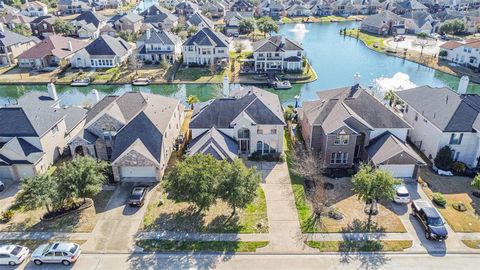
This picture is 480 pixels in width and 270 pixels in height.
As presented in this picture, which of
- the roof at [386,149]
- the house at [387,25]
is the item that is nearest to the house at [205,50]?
the roof at [386,149]

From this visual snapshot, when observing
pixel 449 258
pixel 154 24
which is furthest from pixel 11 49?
pixel 449 258

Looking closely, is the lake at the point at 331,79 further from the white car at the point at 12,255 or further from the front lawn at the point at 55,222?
the white car at the point at 12,255

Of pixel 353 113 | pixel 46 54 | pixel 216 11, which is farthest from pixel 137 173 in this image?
pixel 216 11

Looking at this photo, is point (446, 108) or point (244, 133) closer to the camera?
point (446, 108)

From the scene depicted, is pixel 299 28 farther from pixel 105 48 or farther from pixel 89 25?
pixel 105 48

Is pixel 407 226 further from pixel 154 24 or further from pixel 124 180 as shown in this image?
pixel 154 24

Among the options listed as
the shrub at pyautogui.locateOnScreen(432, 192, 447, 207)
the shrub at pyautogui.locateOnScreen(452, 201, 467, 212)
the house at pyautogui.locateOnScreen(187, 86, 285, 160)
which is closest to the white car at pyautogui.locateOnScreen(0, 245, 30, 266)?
the house at pyautogui.locateOnScreen(187, 86, 285, 160)
